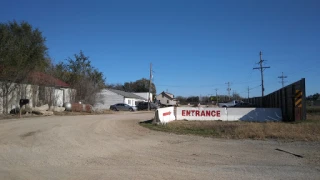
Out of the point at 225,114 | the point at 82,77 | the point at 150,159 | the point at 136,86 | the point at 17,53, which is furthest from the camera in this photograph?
the point at 136,86

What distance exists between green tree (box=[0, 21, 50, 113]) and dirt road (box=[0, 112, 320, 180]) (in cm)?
1845

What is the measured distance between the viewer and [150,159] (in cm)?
991

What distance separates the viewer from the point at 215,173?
8.02 metres

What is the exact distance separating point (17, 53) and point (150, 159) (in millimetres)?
26443

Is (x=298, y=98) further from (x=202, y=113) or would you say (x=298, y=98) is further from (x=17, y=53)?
(x=17, y=53)

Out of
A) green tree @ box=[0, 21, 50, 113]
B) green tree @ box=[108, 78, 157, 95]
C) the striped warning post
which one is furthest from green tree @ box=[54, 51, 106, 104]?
green tree @ box=[108, 78, 157, 95]

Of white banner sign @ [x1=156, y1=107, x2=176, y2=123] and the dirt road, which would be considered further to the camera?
white banner sign @ [x1=156, y1=107, x2=176, y2=123]

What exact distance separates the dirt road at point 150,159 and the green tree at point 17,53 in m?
18.4

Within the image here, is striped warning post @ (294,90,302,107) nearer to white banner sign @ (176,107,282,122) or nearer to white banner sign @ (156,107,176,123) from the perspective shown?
white banner sign @ (176,107,282,122)

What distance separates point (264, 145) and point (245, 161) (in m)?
3.96

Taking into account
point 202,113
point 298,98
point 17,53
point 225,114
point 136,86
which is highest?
point 136,86

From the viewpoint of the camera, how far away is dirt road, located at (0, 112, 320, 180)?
7879mm

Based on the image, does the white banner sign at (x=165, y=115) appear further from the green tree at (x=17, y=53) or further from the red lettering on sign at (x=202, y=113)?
the green tree at (x=17, y=53)

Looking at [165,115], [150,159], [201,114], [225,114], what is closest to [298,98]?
[225,114]
